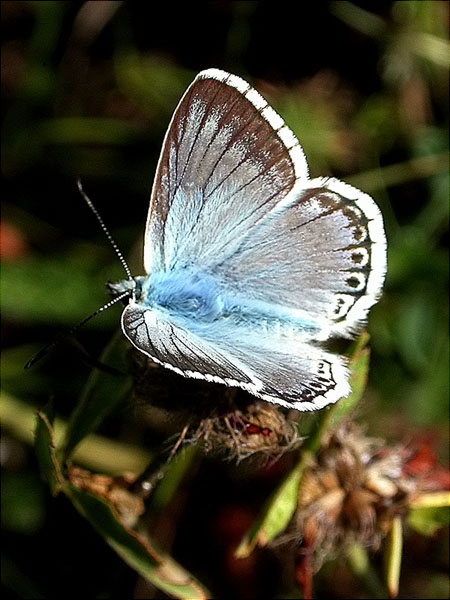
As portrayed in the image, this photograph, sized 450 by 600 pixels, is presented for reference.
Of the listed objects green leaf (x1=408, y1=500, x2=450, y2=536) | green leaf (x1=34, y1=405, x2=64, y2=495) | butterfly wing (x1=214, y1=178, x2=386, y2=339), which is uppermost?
butterfly wing (x1=214, y1=178, x2=386, y2=339)

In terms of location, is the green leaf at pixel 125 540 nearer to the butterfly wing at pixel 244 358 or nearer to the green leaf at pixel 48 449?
the green leaf at pixel 48 449

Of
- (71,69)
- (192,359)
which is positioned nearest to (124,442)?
(192,359)

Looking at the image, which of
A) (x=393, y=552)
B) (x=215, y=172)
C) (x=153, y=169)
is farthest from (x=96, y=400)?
(x=153, y=169)

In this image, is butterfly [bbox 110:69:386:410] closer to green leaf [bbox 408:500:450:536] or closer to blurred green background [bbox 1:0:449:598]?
green leaf [bbox 408:500:450:536]

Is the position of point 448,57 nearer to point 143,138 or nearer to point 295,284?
point 143,138

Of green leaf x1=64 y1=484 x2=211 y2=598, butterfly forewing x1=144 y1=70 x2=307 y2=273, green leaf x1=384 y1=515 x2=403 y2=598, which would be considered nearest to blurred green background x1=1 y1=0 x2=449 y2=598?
green leaf x1=384 y1=515 x2=403 y2=598
